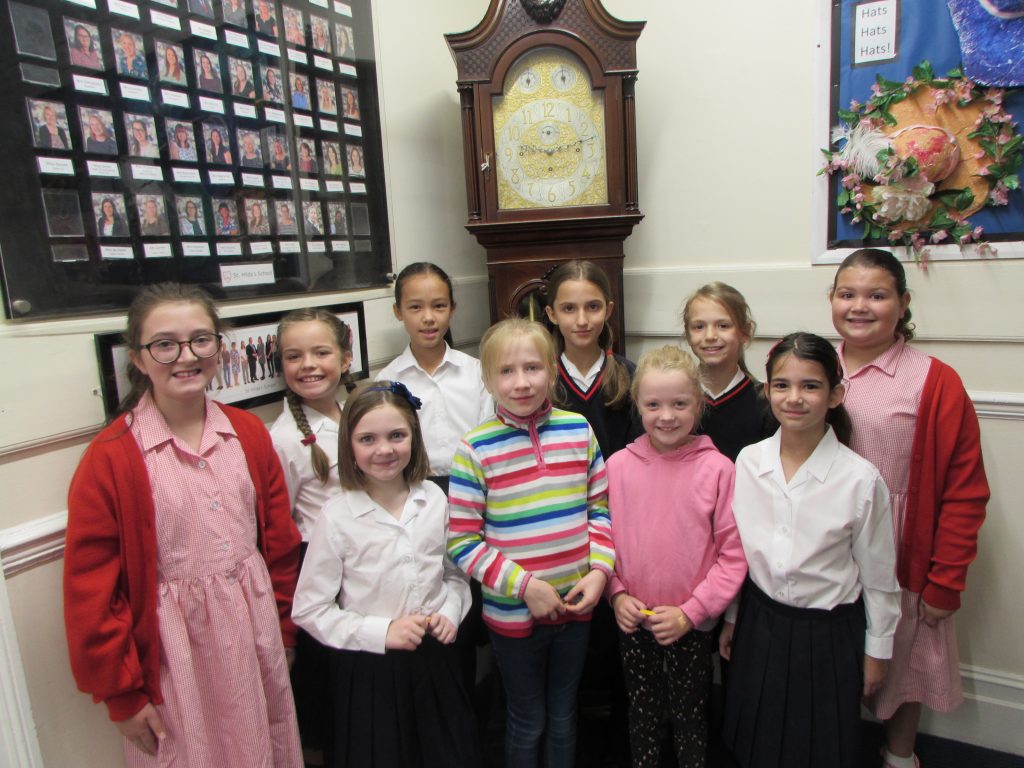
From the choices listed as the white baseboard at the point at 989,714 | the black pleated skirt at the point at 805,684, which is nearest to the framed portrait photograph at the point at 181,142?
the black pleated skirt at the point at 805,684

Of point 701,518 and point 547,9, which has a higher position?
point 547,9

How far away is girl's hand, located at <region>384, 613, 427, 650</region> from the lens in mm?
1229

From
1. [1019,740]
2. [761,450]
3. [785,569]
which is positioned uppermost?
[761,450]

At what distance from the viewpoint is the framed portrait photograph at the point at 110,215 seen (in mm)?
1202

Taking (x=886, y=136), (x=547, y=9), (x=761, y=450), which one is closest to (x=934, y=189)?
(x=886, y=136)

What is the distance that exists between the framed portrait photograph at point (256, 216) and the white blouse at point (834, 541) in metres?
1.26

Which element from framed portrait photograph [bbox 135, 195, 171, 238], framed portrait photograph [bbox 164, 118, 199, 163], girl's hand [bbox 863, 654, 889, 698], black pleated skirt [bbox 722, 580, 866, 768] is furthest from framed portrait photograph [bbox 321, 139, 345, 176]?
girl's hand [bbox 863, 654, 889, 698]

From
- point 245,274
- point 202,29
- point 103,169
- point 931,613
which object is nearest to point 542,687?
point 931,613

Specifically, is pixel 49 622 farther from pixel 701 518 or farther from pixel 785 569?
pixel 785 569

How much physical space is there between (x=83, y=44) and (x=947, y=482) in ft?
6.26

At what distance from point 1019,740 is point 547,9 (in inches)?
92.3

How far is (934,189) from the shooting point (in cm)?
172

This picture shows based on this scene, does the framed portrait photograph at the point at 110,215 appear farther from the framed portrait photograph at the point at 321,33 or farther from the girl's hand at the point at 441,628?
the girl's hand at the point at 441,628

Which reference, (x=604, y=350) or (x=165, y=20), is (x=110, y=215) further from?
(x=604, y=350)
